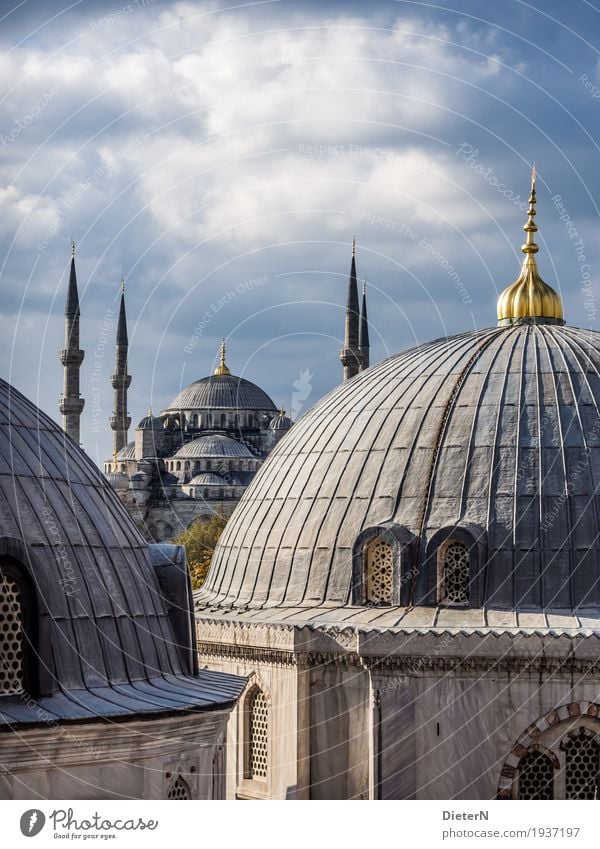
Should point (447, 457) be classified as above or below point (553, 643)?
above

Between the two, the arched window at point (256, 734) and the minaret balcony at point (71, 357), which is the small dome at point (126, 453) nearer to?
the minaret balcony at point (71, 357)

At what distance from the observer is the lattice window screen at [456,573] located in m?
14.6

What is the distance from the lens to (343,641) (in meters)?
14.2

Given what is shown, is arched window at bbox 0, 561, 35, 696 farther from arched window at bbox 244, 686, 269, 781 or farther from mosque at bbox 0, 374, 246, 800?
arched window at bbox 244, 686, 269, 781

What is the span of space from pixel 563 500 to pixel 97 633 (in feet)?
19.9

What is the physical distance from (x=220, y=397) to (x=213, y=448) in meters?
9.11

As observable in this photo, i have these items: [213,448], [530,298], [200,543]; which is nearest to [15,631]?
[530,298]

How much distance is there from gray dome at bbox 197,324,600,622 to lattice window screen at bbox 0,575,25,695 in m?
5.49

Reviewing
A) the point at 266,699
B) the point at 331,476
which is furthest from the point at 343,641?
the point at 331,476

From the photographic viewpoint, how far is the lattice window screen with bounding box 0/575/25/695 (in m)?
9.91

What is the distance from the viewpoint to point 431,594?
14.7 metres

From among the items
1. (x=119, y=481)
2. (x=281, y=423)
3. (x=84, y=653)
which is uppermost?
(x=281, y=423)

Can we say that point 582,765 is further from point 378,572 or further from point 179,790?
point 179,790
